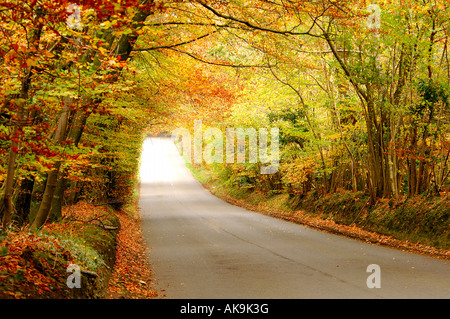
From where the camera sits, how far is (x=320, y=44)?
17297mm

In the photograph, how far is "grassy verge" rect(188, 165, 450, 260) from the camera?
12.8 m

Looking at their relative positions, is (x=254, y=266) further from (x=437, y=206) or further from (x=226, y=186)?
(x=226, y=186)

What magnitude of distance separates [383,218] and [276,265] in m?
6.69

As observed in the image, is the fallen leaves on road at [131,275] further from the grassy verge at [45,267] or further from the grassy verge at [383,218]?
the grassy verge at [383,218]

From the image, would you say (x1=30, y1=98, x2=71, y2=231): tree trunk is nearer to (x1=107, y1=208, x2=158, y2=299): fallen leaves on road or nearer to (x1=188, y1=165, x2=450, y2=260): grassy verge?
(x1=107, y1=208, x2=158, y2=299): fallen leaves on road

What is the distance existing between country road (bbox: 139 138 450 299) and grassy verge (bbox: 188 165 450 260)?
83 centimetres

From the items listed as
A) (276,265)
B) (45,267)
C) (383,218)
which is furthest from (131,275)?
(383,218)

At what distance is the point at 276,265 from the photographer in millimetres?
10586

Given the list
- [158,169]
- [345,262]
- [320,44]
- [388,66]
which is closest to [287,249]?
[345,262]

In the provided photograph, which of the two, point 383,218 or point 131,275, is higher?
point 383,218

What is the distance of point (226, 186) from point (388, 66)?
90.9 ft

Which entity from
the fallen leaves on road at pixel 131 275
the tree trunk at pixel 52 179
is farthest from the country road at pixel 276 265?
the tree trunk at pixel 52 179

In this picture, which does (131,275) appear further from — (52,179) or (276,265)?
(276,265)

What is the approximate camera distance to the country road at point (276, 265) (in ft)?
26.0
